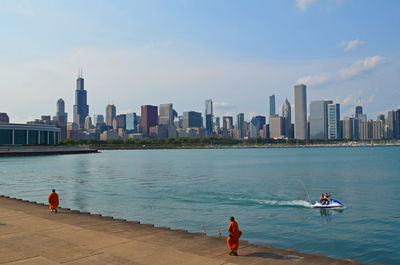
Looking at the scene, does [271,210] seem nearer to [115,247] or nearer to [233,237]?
[233,237]

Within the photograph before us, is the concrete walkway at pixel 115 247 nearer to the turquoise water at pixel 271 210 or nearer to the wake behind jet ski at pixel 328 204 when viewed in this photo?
the turquoise water at pixel 271 210

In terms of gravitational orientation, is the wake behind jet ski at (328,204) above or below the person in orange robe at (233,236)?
below

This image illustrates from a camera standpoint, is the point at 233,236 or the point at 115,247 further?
the point at 115,247

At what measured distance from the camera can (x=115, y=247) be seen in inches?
725

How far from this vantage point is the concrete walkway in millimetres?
16516

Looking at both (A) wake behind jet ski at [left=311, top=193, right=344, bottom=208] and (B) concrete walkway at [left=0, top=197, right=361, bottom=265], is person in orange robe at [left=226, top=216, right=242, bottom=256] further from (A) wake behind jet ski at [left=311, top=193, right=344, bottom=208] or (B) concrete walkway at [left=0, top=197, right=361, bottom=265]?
(A) wake behind jet ski at [left=311, top=193, right=344, bottom=208]

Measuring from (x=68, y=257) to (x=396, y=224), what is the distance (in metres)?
30.8

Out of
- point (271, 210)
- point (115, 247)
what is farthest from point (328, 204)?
point (115, 247)

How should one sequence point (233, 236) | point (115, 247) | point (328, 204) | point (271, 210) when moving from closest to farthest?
point (233, 236) → point (115, 247) → point (271, 210) → point (328, 204)

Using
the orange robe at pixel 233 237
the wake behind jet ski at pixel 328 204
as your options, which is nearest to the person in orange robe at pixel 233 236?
the orange robe at pixel 233 237

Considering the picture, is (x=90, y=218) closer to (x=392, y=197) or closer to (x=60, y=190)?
(x=60, y=190)

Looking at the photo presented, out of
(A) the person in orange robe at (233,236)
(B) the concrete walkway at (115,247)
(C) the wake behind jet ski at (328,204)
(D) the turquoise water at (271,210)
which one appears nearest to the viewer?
(B) the concrete walkway at (115,247)

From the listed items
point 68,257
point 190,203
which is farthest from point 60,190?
point 68,257

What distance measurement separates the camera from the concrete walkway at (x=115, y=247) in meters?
16.5
